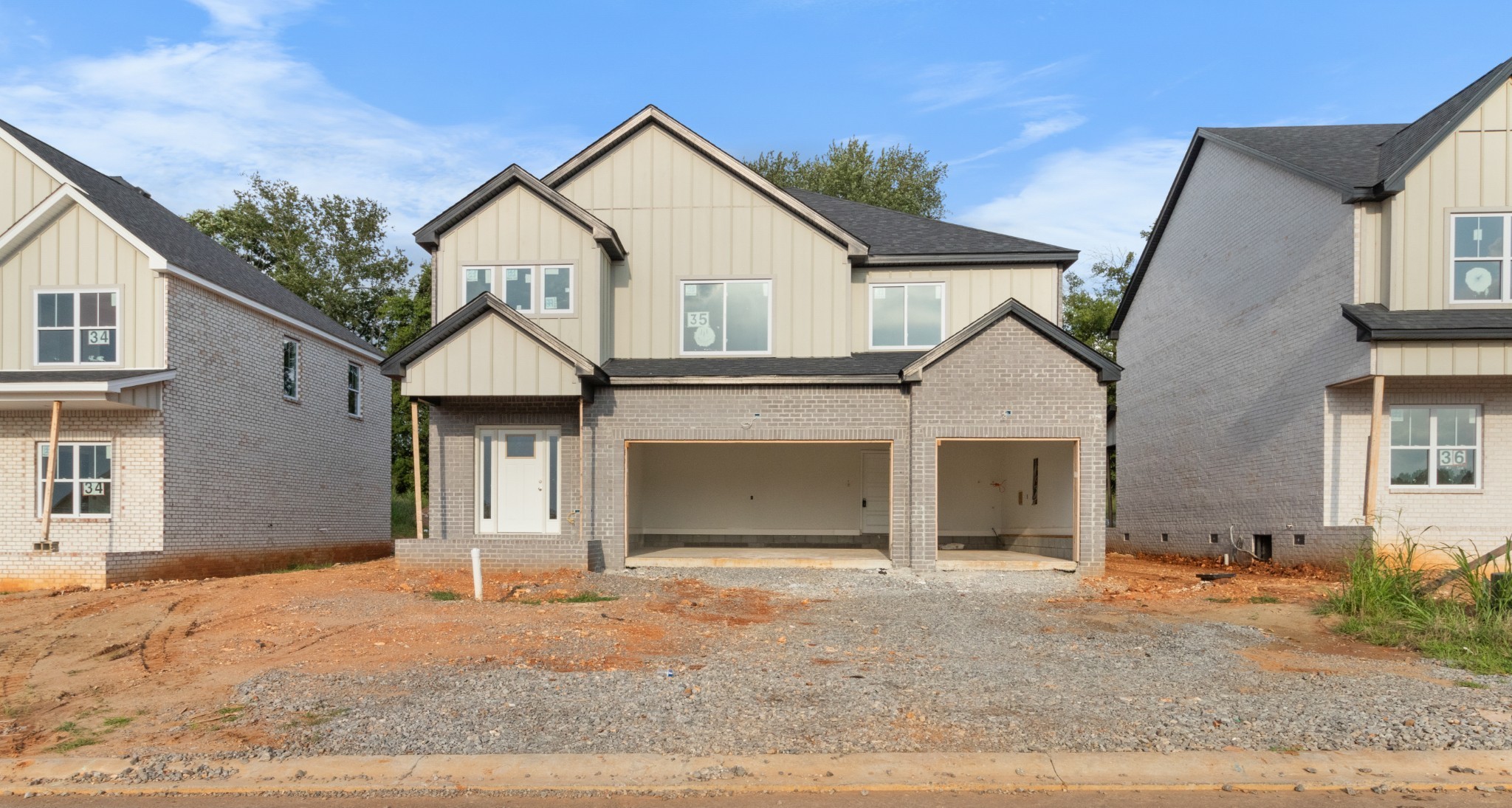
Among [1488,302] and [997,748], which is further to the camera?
[1488,302]

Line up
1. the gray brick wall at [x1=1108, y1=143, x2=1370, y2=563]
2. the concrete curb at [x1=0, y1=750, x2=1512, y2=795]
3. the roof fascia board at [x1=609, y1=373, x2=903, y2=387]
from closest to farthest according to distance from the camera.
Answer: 1. the concrete curb at [x1=0, y1=750, x2=1512, y2=795]
2. the roof fascia board at [x1=609, y1=373, x2=903, y2=387]
3. the gray brick wall at [x1=1108, y1=143, x2=1370, y2=563]

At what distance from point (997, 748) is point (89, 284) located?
1858 cm

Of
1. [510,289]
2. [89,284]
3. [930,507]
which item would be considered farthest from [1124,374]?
[89,284]

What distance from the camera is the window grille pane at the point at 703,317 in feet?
60.6

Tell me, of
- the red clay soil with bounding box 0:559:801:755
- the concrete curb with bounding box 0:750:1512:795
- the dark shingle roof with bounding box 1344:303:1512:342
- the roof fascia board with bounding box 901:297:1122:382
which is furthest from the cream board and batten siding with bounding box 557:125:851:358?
the concrete curb with bounding box 0:750:1512:795

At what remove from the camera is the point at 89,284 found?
1803 cm

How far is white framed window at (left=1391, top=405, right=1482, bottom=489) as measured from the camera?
1664cm

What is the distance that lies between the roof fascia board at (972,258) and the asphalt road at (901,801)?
1345cm

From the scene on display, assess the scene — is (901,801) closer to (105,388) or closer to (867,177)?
(105,388)

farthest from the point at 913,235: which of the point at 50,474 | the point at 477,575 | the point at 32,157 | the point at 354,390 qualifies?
the point at 32,157

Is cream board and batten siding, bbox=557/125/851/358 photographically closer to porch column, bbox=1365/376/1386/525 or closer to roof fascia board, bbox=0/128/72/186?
porch column, bbox=1365/376/1386/525

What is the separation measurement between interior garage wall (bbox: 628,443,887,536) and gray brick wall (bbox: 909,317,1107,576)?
4.61 metres

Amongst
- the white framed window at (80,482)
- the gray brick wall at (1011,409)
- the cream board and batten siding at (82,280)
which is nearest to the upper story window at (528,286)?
the cream board and batten siding at (82,280)

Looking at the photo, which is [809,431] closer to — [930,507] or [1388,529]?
[930,507]
